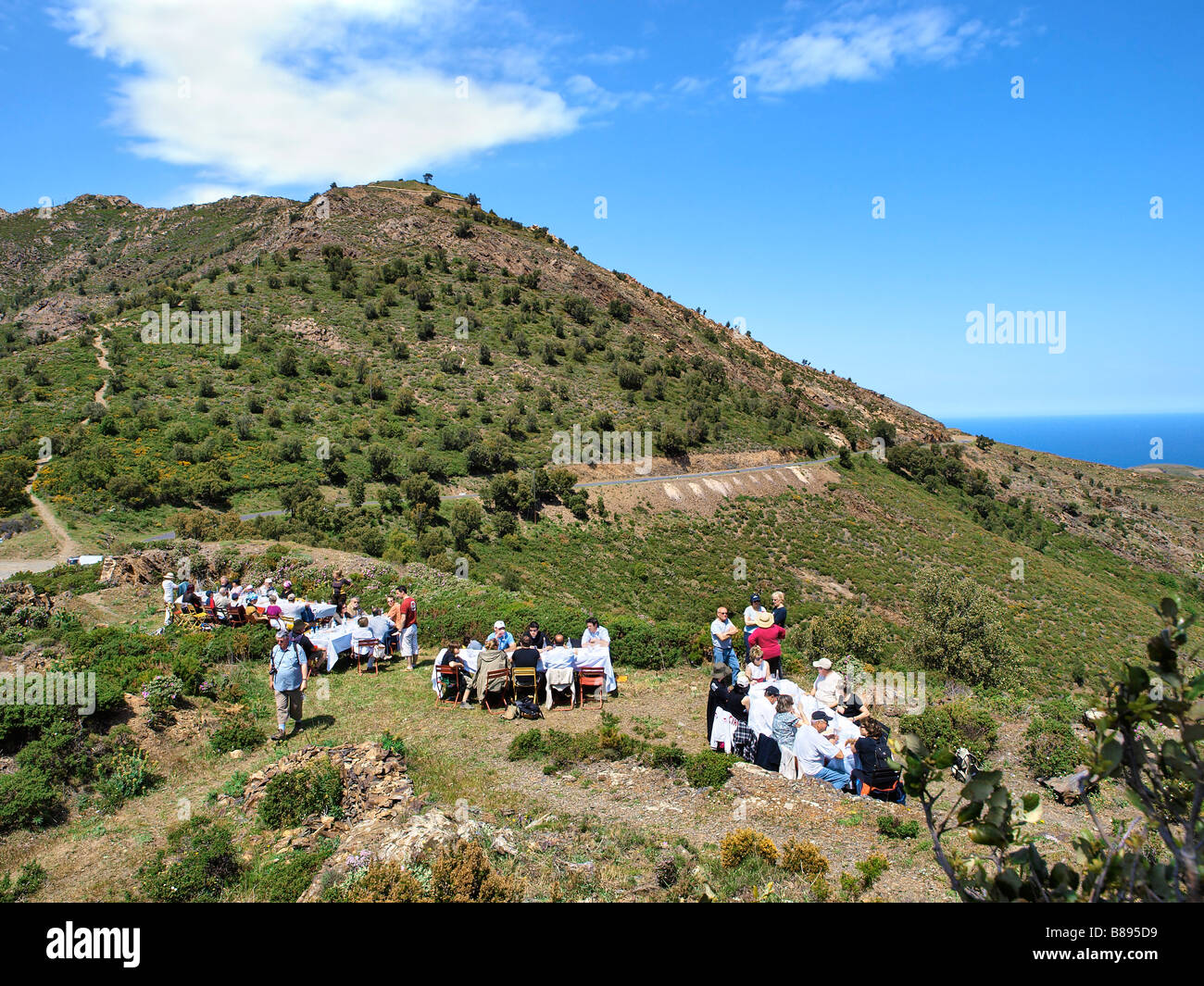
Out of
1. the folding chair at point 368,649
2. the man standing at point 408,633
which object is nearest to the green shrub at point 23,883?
the folding chair at point 368,649

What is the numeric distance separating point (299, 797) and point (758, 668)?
7635 mm

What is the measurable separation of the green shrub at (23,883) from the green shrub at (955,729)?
11.7 meters

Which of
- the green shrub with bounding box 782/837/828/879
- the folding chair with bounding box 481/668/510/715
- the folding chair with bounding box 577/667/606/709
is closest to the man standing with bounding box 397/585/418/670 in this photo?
the folding chair with bounding box 481/668/510/715

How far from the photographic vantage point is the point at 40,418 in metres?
35.2

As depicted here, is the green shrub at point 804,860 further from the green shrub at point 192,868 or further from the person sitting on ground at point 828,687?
the green shrub at point 192,868

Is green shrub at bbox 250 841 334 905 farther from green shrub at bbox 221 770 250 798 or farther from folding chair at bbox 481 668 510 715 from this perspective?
folding chair at bbox 481 668 510 715

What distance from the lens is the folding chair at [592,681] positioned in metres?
12.5

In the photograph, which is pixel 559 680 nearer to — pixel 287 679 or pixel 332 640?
pixel 287 679

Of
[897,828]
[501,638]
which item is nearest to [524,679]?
[501,638]

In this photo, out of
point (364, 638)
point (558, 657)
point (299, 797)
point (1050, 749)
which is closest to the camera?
point (299, 797)

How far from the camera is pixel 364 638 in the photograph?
46.3ft

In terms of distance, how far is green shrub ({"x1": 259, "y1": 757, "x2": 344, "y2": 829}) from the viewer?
808 cm
